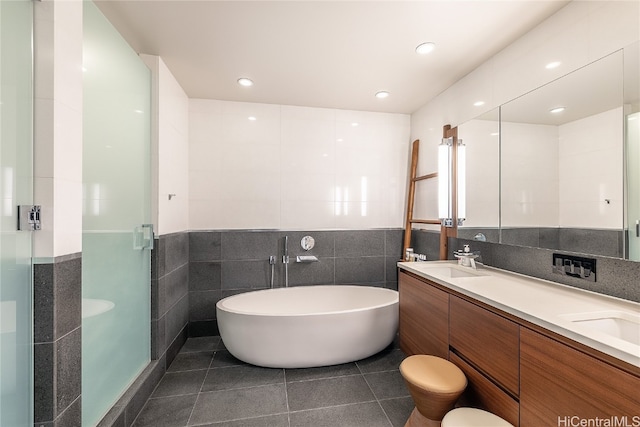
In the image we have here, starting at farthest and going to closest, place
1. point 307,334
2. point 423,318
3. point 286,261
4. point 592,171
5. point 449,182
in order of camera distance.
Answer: point 286,261 < point 449,182 < point 307,334 < point 423,318 < point 592,171

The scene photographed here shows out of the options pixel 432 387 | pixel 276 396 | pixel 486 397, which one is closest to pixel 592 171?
pixel 486 397

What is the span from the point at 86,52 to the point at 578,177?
2.59 m

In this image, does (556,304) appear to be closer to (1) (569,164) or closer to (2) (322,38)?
(1) (569,164)

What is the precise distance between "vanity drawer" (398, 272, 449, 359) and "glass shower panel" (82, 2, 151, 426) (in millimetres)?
1903

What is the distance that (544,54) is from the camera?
1.68 metres

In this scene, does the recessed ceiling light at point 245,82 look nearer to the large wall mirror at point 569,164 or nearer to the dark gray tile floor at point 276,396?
the large wall mirror at point 569,164

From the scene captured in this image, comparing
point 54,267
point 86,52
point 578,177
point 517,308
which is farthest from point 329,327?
point 86,52

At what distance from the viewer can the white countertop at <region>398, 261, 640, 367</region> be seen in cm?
88

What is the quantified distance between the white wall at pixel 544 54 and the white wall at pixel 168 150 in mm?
2454

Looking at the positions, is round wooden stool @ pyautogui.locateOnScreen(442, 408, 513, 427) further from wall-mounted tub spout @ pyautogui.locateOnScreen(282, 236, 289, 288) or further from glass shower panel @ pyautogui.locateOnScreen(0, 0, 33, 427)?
wall-mounted tub spout @ pyautogui.locateOnScreen(282, 236, 289, 288)

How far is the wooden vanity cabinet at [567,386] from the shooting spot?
82 centimetres

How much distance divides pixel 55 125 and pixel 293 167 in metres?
2.09

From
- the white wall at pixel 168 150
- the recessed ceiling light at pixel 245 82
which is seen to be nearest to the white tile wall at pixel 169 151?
the white wall at pixel 168 150

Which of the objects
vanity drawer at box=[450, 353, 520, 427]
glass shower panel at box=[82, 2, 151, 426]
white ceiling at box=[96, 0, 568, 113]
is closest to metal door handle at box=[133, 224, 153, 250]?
glass shower panel at box=[82, 2, 151, 426]
